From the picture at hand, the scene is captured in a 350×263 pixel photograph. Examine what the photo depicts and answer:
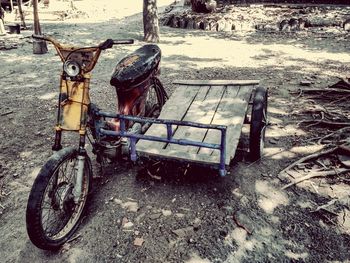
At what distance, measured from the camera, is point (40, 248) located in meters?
2.79

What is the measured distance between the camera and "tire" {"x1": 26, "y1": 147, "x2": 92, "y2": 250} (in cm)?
265

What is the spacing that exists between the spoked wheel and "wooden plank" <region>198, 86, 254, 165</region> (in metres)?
1.00

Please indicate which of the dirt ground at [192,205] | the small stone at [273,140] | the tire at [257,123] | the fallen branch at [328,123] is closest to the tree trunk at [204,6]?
the dirt ground at [192,205]

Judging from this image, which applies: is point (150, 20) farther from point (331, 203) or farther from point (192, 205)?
point (331, 203)

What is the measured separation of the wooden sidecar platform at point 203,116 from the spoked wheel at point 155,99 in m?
0.29

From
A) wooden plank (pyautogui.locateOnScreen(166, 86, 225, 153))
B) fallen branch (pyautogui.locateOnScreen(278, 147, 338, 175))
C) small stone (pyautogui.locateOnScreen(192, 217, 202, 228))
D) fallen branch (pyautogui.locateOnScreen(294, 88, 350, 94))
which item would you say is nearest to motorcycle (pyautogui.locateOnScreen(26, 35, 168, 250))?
wooden plank (pyautogui.locateOnScreen(166, 86, 225, 153))

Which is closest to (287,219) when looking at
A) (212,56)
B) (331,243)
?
(331,243)

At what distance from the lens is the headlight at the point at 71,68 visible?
→ 9.61 feet

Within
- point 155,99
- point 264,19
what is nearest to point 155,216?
point 155,99

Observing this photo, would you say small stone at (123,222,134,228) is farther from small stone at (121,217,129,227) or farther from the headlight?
the headlight

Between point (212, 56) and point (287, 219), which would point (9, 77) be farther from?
point (287, 219)

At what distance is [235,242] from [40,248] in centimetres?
168

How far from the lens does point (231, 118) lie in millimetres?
3885

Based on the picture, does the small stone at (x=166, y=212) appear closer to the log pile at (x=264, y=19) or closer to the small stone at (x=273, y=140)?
the small stone at (x=273, y=140)
